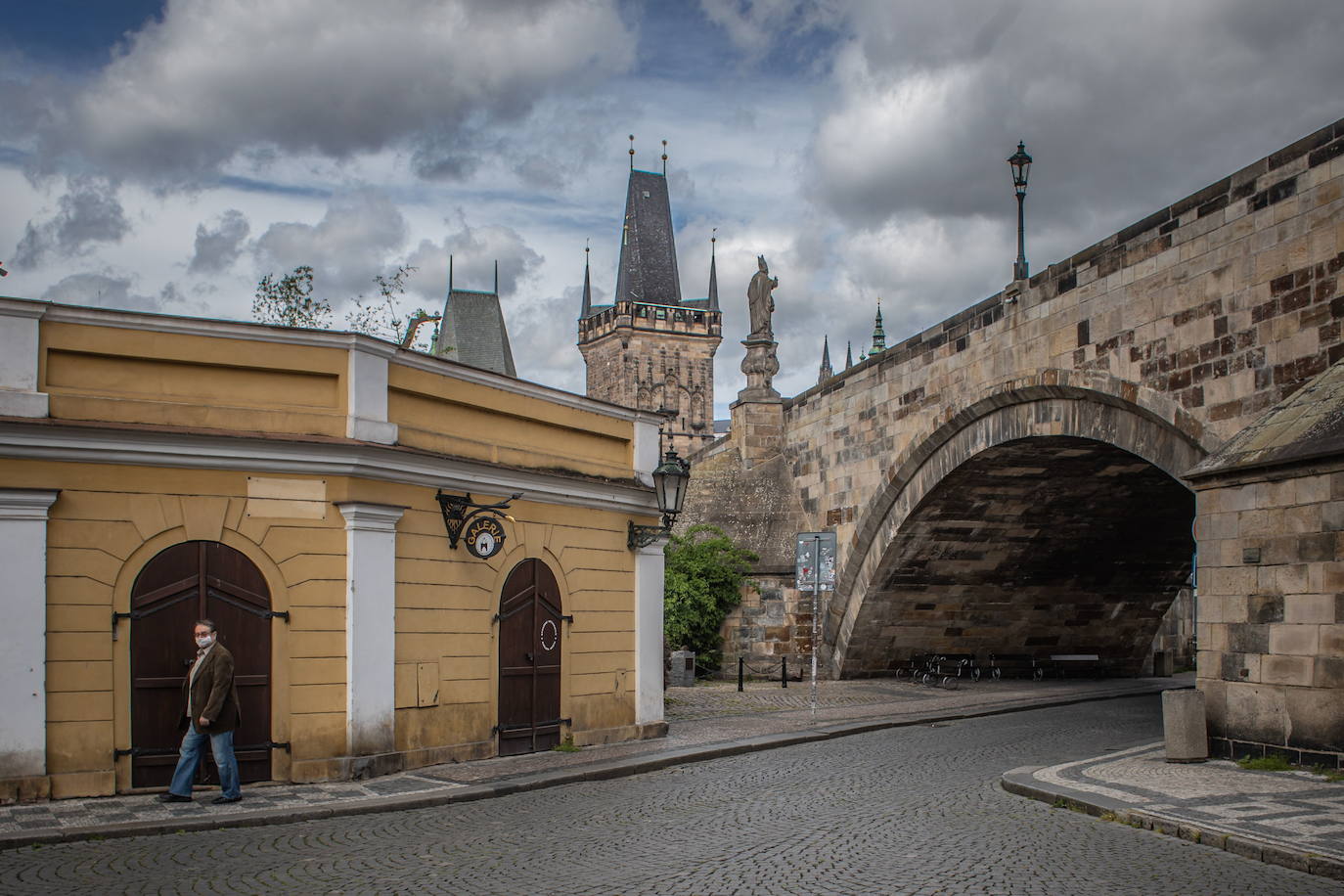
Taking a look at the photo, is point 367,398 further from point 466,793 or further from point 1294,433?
point 1294,433

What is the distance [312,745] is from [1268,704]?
7611 mm

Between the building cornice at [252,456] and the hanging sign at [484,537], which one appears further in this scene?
the hanging sign at [484,537]

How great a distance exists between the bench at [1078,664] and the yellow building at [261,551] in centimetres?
1598

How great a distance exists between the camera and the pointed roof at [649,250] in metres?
77.5

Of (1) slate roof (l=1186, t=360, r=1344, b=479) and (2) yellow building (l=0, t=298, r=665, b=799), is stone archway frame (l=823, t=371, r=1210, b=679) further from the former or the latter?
(2) yellow building (l=0, t=298, r=665, b=799)

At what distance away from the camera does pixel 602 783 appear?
1052 cm

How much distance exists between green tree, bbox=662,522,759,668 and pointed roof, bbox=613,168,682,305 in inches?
2152

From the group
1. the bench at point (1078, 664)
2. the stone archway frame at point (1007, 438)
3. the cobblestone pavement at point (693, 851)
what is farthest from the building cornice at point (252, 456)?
the bench at point (1078, 664)

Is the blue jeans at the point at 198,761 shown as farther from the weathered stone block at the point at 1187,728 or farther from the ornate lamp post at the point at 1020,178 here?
the ornate lamp post at the point at 1020,178

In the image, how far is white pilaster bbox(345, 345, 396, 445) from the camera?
10.4m

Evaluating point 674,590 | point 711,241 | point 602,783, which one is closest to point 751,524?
point 674,590

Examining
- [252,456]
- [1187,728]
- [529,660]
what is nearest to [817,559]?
[529,660]

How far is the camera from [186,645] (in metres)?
9.57

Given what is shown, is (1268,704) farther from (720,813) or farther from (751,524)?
(751,524)
